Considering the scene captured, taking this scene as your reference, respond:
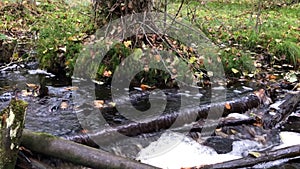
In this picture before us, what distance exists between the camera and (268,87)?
6.01m

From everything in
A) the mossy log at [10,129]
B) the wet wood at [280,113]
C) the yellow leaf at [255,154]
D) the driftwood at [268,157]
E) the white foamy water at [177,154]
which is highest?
the mossy log at [10,129]

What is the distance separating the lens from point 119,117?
4.43m

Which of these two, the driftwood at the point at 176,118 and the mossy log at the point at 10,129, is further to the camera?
the driftwood at the point at 176,118

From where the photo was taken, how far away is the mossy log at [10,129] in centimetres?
254

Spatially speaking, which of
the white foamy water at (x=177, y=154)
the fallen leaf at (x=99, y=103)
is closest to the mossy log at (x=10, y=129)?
the white foamy water at (x=177, y=154)

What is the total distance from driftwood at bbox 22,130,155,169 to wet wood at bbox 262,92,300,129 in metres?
2.44

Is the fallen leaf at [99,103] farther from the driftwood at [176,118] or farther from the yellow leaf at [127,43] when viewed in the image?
the yellow leaf at [127,43]

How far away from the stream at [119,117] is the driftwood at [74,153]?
0.90 metres

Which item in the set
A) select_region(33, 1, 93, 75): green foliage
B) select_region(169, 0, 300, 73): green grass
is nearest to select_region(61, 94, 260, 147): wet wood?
select_region(169, 0, 300, 73): green grass

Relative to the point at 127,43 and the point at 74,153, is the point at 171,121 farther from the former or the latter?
the point at 127,43

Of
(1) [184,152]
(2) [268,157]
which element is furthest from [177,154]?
(2) [268,157]

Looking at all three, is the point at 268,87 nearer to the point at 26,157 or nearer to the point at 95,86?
the point at 95,86

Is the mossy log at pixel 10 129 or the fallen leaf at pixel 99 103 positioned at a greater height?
the mossy log at pixel 10 129

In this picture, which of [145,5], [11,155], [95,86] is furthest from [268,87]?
[11,155]
